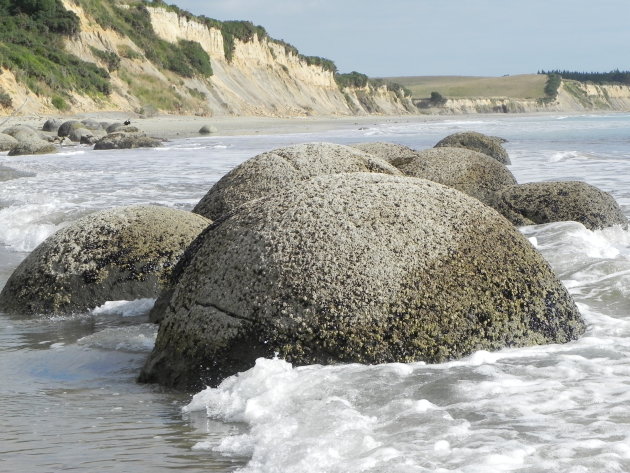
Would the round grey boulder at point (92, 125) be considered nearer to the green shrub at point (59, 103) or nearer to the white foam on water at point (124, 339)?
the green shrub at point (59, 103)

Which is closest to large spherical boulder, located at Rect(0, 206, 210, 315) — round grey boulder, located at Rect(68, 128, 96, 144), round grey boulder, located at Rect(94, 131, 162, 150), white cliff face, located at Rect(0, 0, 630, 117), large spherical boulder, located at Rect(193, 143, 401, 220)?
large spherical boulder, located at Rect(193, 143, 401, 220)

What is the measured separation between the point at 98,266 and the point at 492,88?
17801 centimetres

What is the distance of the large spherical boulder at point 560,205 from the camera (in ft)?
32.4

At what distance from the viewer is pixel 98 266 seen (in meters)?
6.58

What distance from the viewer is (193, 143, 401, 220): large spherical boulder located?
7840 mm

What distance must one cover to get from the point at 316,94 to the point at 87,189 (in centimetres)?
8126

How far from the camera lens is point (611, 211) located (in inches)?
391

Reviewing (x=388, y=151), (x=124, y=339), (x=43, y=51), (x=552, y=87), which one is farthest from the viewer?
(x=552, y=87)

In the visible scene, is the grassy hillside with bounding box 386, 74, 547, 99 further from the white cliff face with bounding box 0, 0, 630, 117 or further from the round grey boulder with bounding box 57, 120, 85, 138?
the round grey boulder with bounding box 57, 120, 85, 138

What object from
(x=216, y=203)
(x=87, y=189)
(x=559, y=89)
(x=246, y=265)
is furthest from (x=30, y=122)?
(x=559, y=89)

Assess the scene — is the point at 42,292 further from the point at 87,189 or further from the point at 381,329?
the point at 87,189

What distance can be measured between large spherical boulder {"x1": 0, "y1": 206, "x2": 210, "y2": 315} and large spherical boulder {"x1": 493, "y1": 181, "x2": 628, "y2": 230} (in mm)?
4779

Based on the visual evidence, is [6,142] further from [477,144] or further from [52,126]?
[477,144]

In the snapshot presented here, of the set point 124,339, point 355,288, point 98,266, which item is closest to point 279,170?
point 98,266
